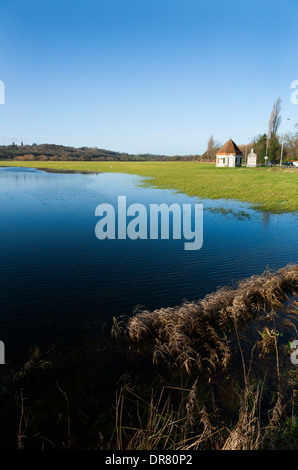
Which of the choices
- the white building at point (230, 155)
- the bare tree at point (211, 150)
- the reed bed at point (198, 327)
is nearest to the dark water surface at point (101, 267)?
the reed bed at point (198, 327)

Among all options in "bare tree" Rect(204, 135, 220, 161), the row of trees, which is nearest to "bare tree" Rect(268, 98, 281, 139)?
the row of trees

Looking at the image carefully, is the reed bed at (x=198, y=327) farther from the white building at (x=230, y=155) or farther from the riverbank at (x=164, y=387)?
the white building at (x=230, y=155)

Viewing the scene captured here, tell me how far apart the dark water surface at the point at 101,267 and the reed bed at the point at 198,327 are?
4.42 ft

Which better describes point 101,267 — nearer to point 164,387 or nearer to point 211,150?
point 164,387

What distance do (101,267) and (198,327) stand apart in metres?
6.41

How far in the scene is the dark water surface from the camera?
8.98 meters

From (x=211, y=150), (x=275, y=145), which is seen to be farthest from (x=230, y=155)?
(x=211, y=150)

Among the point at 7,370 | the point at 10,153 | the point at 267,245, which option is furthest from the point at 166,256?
the point at 10,153

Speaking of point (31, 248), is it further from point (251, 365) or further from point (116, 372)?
point (251, 365)

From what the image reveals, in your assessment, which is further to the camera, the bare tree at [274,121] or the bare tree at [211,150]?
the bare tree at [211,150]

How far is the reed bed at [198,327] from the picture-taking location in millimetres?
6945

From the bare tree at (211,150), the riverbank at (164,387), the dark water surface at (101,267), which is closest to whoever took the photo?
the riverbank at (164,387)
